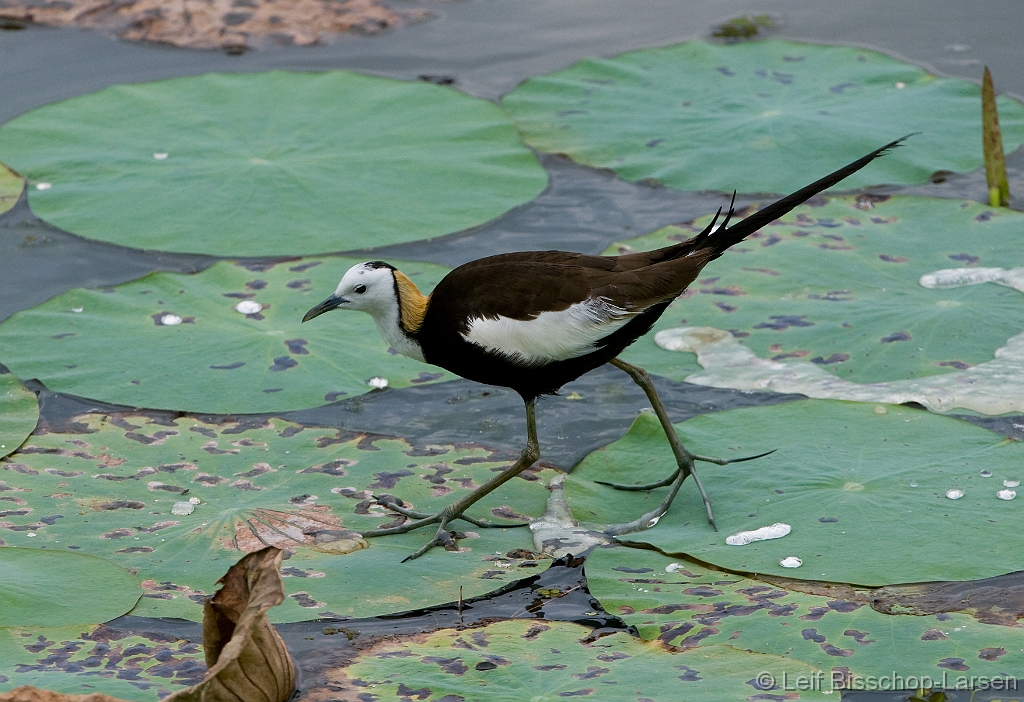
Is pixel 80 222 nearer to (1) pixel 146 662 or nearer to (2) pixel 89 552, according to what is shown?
(2) pixel 89 552

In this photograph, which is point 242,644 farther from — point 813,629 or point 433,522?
point 813,629

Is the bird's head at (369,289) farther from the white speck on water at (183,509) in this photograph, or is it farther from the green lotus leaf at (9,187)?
the green lotus leaf at (9,187)

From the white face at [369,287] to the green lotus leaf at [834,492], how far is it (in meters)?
0.86

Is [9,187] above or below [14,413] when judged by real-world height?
above

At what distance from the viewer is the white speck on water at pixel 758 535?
11.9 ft

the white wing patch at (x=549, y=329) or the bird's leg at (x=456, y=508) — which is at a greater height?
the white wing patch at (x=549, y=329)

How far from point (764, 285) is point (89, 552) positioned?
112 inches

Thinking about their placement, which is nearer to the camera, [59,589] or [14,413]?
[59,589]

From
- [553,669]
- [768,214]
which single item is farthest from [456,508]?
[768,214]

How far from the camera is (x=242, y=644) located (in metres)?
2.77

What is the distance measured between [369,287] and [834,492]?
62.9 inches

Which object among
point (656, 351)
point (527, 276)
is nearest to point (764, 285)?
point (656, 351)

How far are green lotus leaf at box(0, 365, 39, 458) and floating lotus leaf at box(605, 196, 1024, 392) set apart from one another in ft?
7.22

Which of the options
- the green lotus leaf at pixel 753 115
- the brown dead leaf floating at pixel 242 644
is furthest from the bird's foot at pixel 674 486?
the green lotus leaf at pixel 753 115
